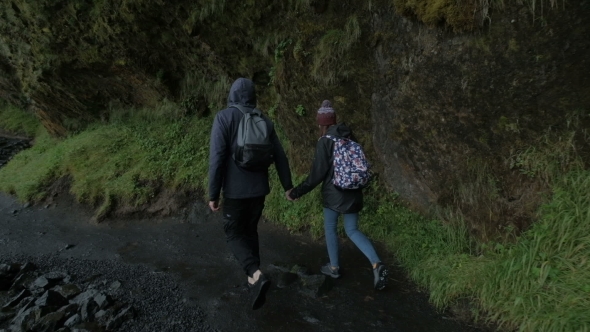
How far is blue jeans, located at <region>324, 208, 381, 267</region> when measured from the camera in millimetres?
4715

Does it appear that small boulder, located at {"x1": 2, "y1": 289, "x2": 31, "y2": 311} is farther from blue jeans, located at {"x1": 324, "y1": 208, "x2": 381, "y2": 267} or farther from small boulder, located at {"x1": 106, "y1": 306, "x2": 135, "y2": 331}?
blue jeans, located at {"x1": 324, "y1": 208, "x2": 381, "y2": 267}

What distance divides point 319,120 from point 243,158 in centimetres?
123

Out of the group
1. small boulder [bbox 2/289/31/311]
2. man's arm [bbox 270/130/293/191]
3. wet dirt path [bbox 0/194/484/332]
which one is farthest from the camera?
small boulder [bbox 2/289/31/311]

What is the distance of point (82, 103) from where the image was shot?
13.1 m

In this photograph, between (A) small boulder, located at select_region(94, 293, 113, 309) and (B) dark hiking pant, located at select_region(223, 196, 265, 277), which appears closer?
(B) dark hiking pant, located at select_region(223, 196, 265, 277)

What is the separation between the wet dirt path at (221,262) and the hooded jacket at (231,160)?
148 cm

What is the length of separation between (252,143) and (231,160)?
35cm

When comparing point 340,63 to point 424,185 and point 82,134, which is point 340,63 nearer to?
point 424,185

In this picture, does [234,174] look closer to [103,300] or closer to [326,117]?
[326,117]

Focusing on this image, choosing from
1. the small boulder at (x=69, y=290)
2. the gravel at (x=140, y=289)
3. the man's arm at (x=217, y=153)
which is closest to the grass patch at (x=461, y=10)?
the man's arm at (x=217, y=153)

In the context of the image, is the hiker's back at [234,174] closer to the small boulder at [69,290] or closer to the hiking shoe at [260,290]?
the hiking shoe at [260,290]

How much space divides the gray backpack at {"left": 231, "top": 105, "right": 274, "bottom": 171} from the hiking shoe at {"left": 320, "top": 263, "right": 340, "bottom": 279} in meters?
1.88

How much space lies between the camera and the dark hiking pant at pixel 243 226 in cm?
434

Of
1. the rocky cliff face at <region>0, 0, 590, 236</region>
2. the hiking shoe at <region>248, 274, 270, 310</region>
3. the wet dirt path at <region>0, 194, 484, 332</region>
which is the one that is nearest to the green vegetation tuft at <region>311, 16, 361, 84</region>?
the rocky cliff face at <region>0, 0, 590, 236</region>
